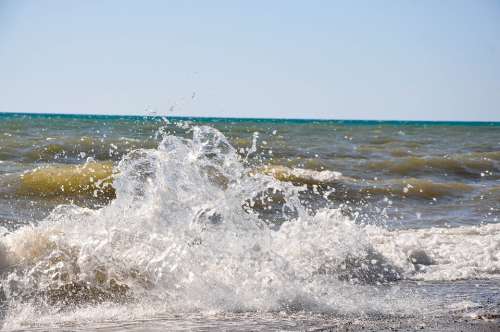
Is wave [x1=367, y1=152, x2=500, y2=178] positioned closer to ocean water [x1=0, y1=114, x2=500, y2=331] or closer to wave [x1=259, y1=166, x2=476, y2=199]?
wave [x1=259, y1=166, x2=476, y2=199]

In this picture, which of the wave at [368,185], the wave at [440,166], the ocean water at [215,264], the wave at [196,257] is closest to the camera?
the ocean water at [215,264]

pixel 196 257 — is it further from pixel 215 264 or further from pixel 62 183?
pixel 62 183

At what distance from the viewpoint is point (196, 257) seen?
208 inches

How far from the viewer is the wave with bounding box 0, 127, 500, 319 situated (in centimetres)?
499

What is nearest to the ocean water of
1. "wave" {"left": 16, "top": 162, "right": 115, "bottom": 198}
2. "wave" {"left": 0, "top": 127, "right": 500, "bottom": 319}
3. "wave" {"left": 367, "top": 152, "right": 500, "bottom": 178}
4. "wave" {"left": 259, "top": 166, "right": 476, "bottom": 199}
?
"wave" {"left": 0, "top": 127, "right": 500, "bottom": 319}

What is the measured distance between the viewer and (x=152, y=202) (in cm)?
581

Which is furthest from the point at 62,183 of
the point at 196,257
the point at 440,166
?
the point at 440,166

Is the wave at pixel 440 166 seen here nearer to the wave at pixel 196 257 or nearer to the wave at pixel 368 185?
the wave at pixel 368 185

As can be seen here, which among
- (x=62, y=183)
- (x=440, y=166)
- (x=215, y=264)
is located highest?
(x=215, y=264)

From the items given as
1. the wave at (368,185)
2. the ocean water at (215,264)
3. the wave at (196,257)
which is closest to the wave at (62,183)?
the ocean water at (215,264)

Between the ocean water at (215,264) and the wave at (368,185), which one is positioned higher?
the ocean water at (215,264)

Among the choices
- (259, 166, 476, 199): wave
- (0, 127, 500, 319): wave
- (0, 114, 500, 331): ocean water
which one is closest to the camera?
(0, 114, 500, 331): ocean water

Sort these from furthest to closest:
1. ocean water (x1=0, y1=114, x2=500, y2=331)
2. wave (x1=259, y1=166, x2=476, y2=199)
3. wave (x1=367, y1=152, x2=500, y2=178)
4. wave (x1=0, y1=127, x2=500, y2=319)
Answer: wave (x1=367, y1=152, x2=500, y2=178)
wave (x1=259, y1=166, x2=476, y2=199)
wave (x1=0, y1=127, x2=500, y2=319)
ocean water (x1=0, y1=114, x2=500, y2=331)

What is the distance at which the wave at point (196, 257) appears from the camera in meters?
4.99
